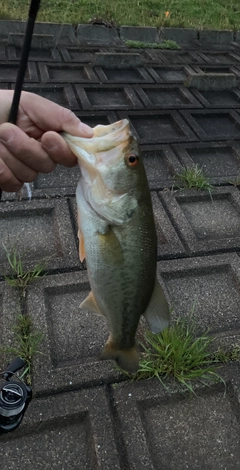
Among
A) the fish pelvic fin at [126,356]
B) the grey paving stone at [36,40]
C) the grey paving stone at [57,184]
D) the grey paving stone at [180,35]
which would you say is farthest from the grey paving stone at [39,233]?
the grey paving stone at [180,35]

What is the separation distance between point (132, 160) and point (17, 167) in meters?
0.53

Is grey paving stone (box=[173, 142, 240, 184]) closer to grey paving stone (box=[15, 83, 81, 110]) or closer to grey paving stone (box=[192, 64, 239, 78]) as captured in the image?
grey paving stone (box=[15, 83, 81, 110])

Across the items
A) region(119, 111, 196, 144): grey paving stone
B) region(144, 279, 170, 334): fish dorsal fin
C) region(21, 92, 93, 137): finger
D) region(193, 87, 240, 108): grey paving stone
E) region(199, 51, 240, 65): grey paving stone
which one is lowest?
region(119, 111, 196, 144): grey paving stone

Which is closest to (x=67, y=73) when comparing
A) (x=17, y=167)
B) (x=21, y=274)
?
(x=21, y=274)

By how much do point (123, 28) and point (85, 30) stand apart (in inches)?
25.7

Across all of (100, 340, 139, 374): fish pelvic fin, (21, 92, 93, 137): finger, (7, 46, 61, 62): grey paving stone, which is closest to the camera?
(21, 92, 93, 137): finger

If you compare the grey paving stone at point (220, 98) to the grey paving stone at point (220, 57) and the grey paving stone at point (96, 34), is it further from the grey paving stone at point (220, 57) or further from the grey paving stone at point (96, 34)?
the grey paving stone at point (96, 34)

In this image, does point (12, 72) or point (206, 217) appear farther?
point (12, 72)

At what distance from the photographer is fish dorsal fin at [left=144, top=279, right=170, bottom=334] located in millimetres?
1655

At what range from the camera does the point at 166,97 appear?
537cm

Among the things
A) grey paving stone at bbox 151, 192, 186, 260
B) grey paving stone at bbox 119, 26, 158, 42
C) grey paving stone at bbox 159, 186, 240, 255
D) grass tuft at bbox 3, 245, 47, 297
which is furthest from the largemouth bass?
grey paving stone at bbox 119, 26, 158, 42

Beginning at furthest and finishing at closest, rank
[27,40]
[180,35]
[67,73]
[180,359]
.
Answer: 1. [180,35]
2. [67,73]
3. [180,359]
4. [27,40]

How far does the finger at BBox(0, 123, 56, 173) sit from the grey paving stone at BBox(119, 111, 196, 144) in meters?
2.86

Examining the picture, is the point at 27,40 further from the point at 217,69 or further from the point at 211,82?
the point at 217,69
